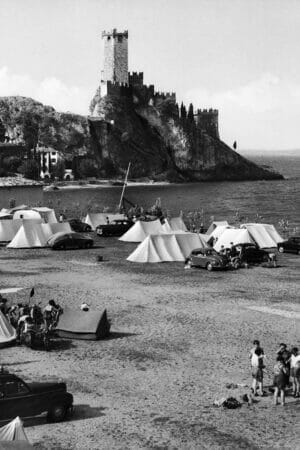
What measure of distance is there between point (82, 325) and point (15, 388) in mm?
9215

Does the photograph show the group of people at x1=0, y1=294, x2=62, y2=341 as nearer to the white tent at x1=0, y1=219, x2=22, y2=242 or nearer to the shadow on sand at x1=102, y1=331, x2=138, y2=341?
the shadow on sand at x1=102, y1=331, x2=138, y2=341

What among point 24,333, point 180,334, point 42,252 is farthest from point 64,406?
point 42,252

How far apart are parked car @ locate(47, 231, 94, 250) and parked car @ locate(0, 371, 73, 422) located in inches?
1325

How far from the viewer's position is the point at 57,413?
17.3m

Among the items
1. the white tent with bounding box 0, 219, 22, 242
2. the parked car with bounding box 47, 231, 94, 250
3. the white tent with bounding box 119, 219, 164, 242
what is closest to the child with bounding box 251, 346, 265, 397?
the parked car with bounding box 47, 231, 94, 250

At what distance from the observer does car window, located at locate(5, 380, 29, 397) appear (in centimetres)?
1645

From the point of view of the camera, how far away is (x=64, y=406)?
683 inches

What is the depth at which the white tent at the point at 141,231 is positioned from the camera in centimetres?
5612

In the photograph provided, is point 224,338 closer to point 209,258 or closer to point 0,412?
point 0,412

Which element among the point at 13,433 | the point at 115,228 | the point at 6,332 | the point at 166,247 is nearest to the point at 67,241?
the point at 166,247

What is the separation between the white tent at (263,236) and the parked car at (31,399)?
124ft

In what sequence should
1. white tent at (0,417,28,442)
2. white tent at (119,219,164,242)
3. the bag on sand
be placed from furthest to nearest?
white tent at (119,219,164,242)
the bag on sand
white tent at (0,417,28,442)

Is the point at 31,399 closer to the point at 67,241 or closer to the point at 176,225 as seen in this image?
the point at 67,241

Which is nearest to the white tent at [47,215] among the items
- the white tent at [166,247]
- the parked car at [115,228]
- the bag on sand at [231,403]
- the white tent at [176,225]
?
the parked car at [115,228]
